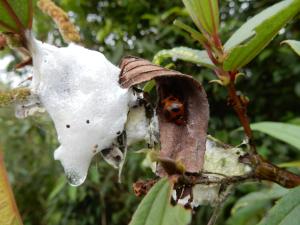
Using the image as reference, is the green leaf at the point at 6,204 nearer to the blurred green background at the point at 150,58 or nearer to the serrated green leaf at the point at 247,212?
the serrated green leaf at the point at 247,212

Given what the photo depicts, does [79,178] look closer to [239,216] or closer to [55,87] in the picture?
[55,87]

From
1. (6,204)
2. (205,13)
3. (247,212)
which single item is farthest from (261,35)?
(247,212)

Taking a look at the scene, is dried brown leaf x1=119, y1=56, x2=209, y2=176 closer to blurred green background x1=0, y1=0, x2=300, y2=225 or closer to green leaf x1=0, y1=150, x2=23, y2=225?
green leaf x1=0, y1=150, x2=23, y2=225

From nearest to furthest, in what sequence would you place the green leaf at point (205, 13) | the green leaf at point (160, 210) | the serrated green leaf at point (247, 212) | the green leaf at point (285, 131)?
1. the green leaf at point (160, 210)
2. the green leaf at point (205, 13)
3. the green leaf at point (285, 131)
4. the serrated green leaf at point (247, 212)

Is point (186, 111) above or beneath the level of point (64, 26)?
beneath

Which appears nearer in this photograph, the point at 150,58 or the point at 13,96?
the point at 13,96

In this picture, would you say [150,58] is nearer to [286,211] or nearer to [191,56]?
[191,56]

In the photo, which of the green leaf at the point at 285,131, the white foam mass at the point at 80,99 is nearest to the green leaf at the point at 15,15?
the white foam mass at the point at 80,99
